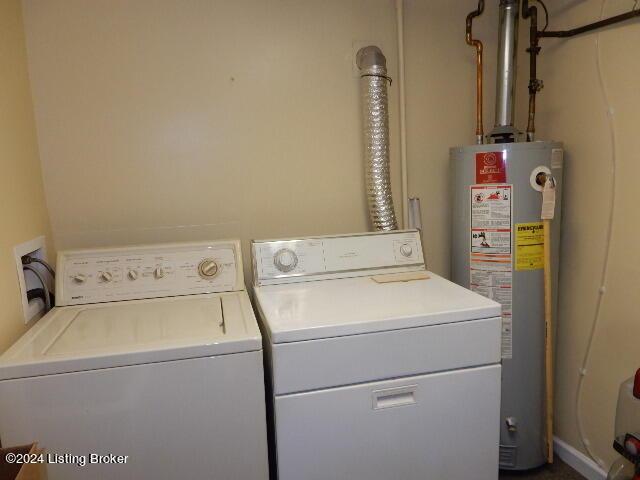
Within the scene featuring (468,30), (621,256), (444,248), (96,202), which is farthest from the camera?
(444,248)

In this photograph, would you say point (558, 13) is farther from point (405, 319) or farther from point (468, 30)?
point (405, 319)

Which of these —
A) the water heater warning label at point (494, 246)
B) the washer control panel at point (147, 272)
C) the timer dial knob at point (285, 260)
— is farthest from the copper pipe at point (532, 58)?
the washer control panel at point (147, 272)

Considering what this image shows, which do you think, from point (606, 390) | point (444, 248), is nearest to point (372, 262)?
point (444, 248)

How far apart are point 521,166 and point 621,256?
455 mm

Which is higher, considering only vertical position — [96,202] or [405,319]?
[96,202]

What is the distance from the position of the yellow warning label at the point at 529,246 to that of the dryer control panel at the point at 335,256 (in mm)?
351

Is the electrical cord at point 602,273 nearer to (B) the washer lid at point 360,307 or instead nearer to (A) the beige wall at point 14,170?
(B) the washer lid at point 360,307

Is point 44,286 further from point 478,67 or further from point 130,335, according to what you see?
point 478,67

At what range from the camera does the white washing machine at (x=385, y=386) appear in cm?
117

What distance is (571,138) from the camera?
1.72 m

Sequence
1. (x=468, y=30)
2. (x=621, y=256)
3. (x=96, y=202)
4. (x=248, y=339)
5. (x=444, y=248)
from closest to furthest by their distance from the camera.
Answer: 1. (x=248, y=339)
2. (x=621, y=256)
3. (x=96, y=202)
4. (x=468, y=30)
5. (x=444, y=248)

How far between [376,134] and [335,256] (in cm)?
51

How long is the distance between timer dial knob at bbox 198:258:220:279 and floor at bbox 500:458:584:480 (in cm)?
139

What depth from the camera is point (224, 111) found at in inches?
69.4
